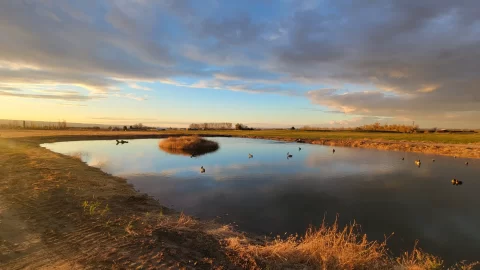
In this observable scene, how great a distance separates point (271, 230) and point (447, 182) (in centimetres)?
2246

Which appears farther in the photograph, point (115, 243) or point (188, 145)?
point (188, 145)

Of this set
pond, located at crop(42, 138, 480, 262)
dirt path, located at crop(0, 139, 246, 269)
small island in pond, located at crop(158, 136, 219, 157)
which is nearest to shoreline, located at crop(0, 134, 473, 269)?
dirt path, located at crop(0, 139, 246, 269)

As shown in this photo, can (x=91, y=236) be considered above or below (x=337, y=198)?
above

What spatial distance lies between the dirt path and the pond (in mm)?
4240

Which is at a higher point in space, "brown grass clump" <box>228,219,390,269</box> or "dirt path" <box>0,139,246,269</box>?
"dirt path" <box>0,139,246,269</box>

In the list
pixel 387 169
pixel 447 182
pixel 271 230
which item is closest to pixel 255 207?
pixel 271 230

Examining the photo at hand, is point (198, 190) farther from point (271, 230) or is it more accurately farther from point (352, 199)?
point (352, 199)

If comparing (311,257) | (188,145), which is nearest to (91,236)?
(311,257)

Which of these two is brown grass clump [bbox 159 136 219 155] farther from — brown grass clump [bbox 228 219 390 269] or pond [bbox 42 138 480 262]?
brown grass clump [bbox 228 219 390 269]

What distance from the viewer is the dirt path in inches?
278

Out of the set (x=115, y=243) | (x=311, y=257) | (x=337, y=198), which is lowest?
(x=337, y=198)

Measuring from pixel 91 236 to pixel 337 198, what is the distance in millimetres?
16101

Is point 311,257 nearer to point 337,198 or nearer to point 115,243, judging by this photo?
point 115,243

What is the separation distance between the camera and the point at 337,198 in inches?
741
